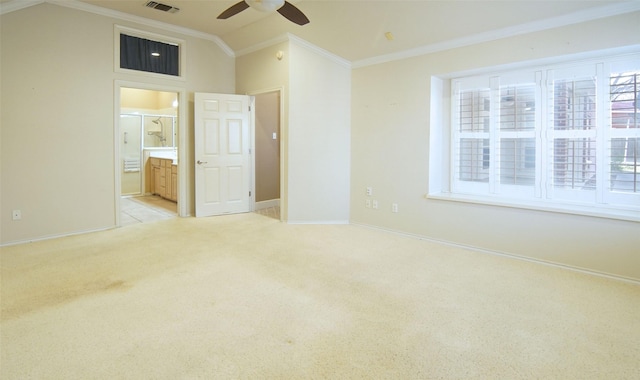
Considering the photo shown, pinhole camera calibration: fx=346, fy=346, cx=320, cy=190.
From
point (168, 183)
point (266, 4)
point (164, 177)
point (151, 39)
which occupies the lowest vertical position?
point (168, 183)

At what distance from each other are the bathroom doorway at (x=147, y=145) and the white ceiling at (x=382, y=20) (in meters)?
2.68

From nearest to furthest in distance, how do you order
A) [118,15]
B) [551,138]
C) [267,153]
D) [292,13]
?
1. [292,13]
2. [551,138]
3. [118,15]
4. [267,153]

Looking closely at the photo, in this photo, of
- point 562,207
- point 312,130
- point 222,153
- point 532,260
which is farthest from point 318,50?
point 532,260

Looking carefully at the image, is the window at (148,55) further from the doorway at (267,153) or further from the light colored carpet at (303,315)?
the light colored carpet at (303,315)

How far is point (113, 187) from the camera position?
4711mm

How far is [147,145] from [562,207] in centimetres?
798

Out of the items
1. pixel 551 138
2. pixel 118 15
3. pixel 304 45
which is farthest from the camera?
pixel 304 45

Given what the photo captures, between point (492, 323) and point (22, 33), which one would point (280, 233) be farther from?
point (22, 33)

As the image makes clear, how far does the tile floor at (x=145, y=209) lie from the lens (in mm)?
5335

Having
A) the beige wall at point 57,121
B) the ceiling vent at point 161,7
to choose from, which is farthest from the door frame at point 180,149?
the ceiling vent at point 161,7

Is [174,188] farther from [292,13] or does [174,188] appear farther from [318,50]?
[292,13]

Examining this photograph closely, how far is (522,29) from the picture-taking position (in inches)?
140

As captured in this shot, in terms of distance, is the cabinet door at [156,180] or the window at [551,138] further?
the cabinet door at [156,180]

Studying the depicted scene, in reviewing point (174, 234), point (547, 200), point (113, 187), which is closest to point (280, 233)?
point (174, 234)
